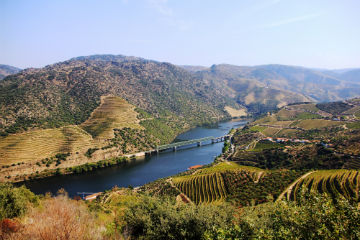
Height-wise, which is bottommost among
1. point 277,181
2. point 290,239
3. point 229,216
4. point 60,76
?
point 277,181

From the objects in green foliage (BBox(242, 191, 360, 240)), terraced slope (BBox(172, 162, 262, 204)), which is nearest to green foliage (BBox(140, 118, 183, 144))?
terraced slope (BBox(172, 162, 262, 204))

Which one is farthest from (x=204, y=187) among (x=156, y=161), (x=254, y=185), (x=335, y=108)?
(x=335, y=108)

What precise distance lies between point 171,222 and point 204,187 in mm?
35879

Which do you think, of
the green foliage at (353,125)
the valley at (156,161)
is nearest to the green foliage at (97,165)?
Answer: the valley at (156,161)

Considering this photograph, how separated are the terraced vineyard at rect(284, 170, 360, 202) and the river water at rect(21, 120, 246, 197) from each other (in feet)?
130

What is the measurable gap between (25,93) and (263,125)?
425ft

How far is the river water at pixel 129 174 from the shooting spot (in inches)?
2416

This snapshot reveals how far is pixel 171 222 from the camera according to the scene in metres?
19.0

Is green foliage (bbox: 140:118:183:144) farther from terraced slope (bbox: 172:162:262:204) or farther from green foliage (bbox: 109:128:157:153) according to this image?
terraced slope (bbox: 172:162:262:204)

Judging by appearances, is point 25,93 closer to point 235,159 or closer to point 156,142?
point 156,142

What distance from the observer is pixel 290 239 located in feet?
37.9

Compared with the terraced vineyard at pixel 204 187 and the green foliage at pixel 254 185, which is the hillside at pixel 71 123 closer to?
the terraced vineyard at pixel 204 187

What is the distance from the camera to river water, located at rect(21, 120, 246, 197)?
61.4 m

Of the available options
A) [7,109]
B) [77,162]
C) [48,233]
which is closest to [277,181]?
[48,233]
